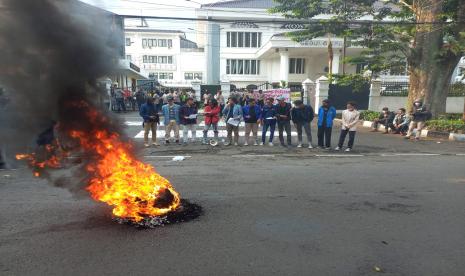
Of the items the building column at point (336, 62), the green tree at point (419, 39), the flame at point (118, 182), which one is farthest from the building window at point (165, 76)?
the flame at point (118, 182)

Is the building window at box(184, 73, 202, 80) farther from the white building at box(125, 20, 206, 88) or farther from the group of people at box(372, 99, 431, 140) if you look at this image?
the group of people at box(372, 99, 431, 140)

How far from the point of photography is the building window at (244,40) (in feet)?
129

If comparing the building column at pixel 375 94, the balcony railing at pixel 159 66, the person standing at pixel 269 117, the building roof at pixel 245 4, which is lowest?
the person standing at pixel 269 117

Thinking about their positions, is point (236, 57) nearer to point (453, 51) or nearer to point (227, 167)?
point (453, 51)

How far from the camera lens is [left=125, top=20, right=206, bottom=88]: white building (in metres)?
51.8

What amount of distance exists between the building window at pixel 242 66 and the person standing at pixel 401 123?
26.2m

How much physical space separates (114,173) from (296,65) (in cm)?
3375

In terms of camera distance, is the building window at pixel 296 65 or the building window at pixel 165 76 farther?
the building window at pixel 165 76

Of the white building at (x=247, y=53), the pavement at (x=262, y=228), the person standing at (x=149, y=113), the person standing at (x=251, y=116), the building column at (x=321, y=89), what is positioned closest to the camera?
the pavement at (x=262, y=228)

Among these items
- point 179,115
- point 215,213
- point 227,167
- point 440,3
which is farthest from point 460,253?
point 440,3

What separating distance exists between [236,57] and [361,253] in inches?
1462

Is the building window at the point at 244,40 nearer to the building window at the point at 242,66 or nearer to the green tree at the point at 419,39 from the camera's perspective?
the building window at the point at 242,66

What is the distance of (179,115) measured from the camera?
1192 cm

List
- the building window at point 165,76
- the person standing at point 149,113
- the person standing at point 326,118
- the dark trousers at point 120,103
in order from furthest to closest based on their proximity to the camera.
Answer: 1. the building window at point 165,76
2. the dark trousers at point 120,103
3. the person standing at point 149,113
4. the person standing at point 326,118
